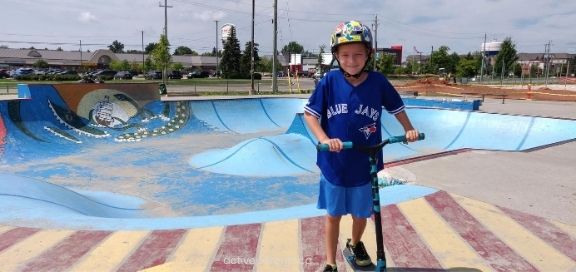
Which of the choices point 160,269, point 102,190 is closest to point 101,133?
point 102,190

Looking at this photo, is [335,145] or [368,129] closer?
[335,145]

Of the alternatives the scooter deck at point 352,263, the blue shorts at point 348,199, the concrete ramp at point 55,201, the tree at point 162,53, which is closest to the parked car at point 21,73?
the tree at point 162,53

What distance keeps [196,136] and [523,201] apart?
13.0 meters

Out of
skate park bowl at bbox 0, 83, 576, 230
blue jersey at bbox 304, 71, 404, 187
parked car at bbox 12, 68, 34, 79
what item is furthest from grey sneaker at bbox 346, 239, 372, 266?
parked car at bbox 12, 68, 34, 79

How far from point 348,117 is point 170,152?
11020 millimetres

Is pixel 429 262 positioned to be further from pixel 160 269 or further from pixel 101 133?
pixel 101 133

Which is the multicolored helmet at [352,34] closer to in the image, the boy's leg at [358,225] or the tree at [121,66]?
the boy's leg at [358,225]

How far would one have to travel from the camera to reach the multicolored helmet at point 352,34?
2.67m

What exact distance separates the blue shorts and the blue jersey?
42 millimetres

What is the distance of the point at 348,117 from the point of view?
108 inches

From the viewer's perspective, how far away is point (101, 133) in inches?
598

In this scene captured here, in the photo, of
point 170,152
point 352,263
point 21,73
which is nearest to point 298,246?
point 352,263

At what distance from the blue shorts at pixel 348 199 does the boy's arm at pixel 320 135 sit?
0.35m

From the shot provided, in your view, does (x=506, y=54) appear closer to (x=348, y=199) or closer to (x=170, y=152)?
(x=170, y=152)
